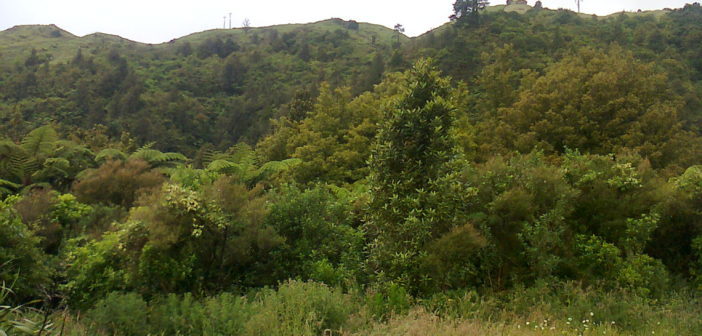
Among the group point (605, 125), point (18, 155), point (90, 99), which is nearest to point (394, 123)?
point (605, 125)

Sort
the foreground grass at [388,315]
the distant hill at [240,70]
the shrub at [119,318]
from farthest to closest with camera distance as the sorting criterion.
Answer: the distant hill at [240,70]
the shrub at [119,318]
the foreground grass at [388,315]

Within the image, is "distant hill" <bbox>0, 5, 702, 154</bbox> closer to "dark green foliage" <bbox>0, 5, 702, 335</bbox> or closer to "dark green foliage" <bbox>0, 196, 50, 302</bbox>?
"dark green foliage" <bbox>0, 5, 702, 335</bbox>

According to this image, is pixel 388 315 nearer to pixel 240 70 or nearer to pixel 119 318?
pixel 119 318

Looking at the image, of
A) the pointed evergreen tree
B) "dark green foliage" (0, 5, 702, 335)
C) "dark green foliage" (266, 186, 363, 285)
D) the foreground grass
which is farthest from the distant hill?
the foreground grass

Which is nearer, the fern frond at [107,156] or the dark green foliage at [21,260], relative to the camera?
the dark green foliage at [21,260]

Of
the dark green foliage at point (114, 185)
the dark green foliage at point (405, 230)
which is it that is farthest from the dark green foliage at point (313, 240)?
the dark green foliage at point (114, 185)

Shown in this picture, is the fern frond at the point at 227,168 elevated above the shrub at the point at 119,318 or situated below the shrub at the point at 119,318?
above

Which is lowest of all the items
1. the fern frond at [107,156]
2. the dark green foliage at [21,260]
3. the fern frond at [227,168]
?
the dark green foliage at [21,260]

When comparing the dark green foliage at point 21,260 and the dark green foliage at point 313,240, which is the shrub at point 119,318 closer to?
the dark green foliage at point 21,260

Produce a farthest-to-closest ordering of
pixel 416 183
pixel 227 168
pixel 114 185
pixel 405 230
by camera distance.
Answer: pixel 227 168
pixel 114 185
pixel 416 183
pixel 405 230

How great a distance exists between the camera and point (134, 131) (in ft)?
136

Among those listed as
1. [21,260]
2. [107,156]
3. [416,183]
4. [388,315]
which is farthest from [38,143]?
[388,315]

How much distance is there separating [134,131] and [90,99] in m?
8.52

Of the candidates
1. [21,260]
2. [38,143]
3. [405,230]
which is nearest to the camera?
[21,260]
